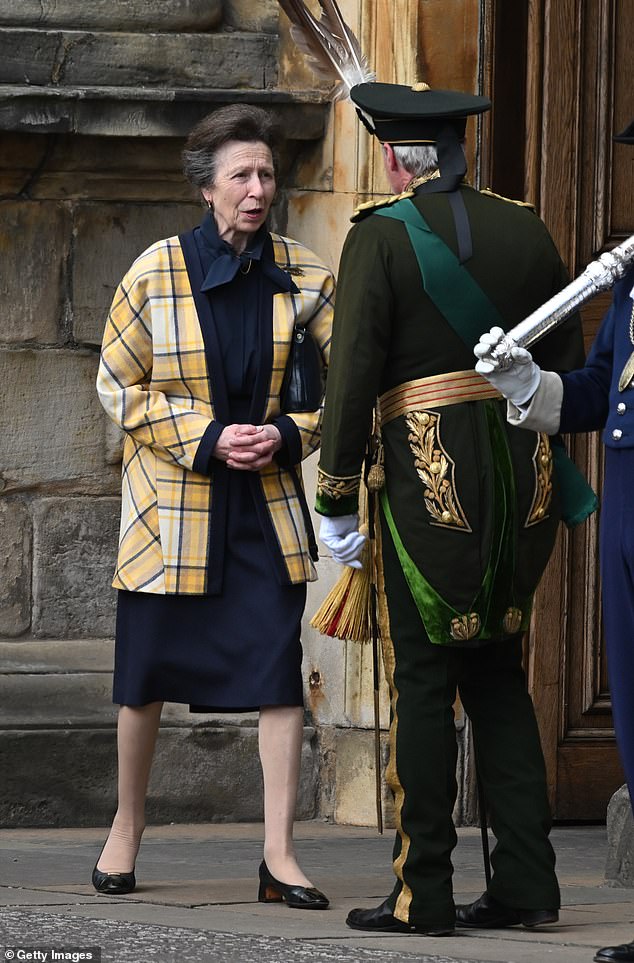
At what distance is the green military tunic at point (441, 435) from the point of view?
14.6ft

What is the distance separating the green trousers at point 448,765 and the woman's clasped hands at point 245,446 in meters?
0.53

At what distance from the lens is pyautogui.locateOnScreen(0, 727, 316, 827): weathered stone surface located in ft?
20.4

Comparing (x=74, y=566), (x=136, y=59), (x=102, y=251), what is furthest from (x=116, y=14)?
(x=74, y=566)

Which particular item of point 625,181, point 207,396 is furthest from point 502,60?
point 207,396

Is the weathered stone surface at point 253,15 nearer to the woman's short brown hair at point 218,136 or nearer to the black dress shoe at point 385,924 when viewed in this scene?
the woman's short brown hair at point 218,136

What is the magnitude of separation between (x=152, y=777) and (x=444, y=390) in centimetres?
234

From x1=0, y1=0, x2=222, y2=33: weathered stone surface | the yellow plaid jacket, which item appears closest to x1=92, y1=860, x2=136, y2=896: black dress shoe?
the yellow plaid jacket

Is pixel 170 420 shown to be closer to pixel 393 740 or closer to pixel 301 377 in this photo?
pixel 301 377

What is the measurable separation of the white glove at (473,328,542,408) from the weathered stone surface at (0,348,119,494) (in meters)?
2.58

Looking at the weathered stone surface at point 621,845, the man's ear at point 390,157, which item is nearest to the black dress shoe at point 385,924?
the weathered stone surface at point 621,845

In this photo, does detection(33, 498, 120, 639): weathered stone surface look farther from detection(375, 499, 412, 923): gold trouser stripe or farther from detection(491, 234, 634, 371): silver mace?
detection(491, 234, 634, 371): silver mace

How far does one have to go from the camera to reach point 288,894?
4.88m

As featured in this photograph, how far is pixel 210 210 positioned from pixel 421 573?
4.02 feet

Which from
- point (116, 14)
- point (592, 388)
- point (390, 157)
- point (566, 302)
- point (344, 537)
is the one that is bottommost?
point (344, 537)
